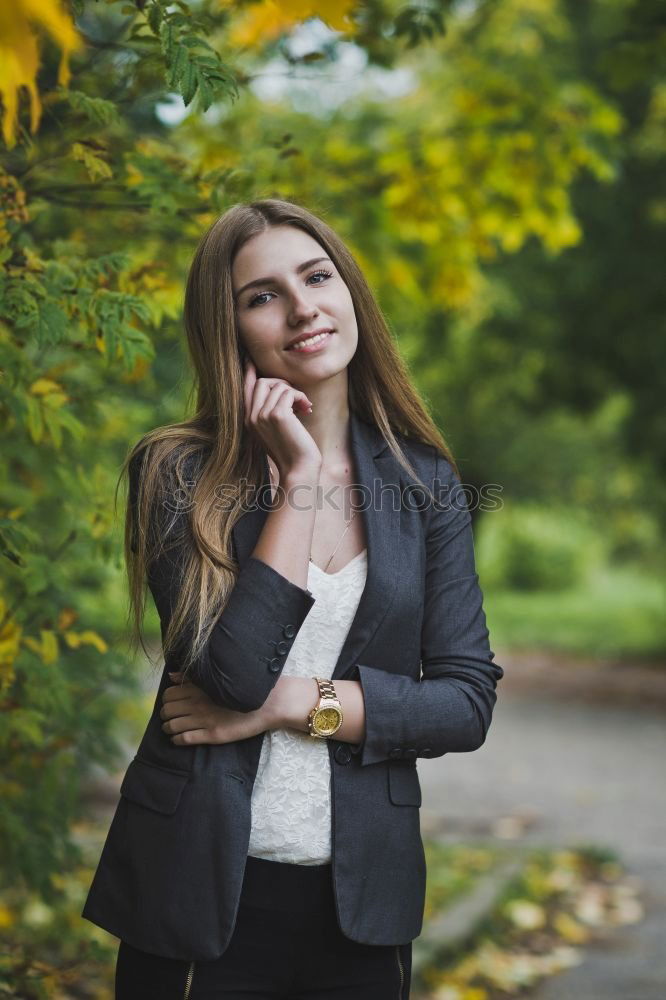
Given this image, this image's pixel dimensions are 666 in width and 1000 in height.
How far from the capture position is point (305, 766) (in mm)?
2232

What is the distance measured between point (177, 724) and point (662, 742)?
338 inches

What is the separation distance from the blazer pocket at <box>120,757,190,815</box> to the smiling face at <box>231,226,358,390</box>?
88 centimetres

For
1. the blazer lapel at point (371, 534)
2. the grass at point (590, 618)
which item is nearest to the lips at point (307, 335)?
the blazer lapel at point (371, 534)

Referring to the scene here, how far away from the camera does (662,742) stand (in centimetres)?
993

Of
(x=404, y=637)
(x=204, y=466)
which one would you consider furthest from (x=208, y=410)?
(x=404, y=637)

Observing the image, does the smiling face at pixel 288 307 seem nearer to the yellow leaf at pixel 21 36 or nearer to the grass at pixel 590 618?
the yellow leaf at pixel 21 36

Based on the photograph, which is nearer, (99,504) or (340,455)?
(340,455)

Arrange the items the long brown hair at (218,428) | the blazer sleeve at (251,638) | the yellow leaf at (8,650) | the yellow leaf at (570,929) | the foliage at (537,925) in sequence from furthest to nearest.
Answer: the yellow leaf at (570,929), the foliage at (537,925), the yellow leaf at (8,650), the long brown hair at (218,428), the blazer sleeve at (251,638)

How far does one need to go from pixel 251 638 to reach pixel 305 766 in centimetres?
33

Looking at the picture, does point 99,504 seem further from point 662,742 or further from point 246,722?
point 662,742

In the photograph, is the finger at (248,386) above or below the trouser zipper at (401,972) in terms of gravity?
above

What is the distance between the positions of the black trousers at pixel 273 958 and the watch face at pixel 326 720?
0.28 m

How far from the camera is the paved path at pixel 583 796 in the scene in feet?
16.3

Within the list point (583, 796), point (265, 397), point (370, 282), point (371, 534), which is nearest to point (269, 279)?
point (265, 397)
